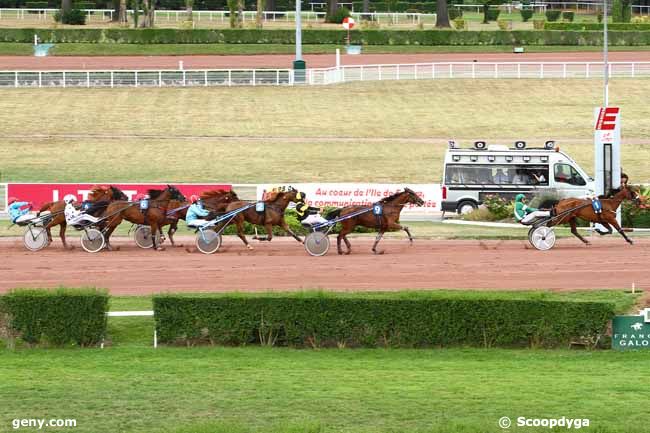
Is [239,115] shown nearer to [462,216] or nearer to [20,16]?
[462,216]

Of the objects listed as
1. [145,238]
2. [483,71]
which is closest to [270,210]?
[145,238]

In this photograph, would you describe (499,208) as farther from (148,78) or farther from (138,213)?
(148,78)

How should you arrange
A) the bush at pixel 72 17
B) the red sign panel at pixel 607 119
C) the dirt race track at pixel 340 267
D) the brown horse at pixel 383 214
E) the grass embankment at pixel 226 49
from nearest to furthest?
the dirt race track at pixel 340 267 < the brown horse at pixel 383 214 < the red sign panel at pixel 607 119 < the grass embankment at pixel 226 49 < the bush at pixel 72 17

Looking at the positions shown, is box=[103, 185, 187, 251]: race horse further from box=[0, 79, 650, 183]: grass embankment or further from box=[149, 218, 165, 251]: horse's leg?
box=[0, 79, 650, 183]: grass embankment

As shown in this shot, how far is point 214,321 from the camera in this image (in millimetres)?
16734

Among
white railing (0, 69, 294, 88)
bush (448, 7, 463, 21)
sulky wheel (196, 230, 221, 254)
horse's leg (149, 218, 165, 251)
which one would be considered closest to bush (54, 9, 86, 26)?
white railing (0, 69, 294, 88)

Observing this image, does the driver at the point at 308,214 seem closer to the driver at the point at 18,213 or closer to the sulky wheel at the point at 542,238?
the sulky wheel at the point at 542,238

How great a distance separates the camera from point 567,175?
31.4 meters

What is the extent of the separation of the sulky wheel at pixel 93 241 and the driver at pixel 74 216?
16.4 inches

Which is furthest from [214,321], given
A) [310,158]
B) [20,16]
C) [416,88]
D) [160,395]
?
[20,16]

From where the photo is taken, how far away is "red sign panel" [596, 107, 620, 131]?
2667 centimetres

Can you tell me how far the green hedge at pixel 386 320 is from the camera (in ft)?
54.0

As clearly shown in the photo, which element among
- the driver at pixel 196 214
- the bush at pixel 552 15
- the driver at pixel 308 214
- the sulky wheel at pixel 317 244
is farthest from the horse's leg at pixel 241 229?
the bush at pixel 552 15

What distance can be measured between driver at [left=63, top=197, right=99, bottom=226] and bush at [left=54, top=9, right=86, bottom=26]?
53040mm
